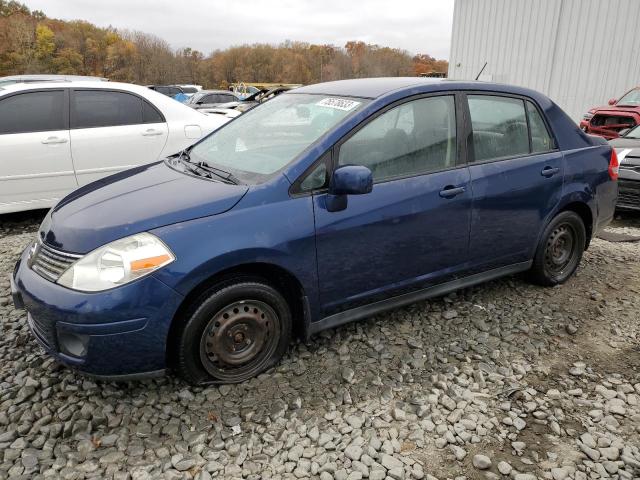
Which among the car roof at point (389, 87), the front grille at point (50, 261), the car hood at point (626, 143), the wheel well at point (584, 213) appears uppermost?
the car roof at point (389, 87)

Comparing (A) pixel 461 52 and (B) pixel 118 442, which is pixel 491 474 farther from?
(A) pixel 461 52

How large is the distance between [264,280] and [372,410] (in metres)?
0.88

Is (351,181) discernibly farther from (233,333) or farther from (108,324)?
(108,324)

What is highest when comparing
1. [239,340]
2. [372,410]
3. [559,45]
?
[559,45]

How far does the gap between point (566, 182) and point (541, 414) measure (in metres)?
1.94

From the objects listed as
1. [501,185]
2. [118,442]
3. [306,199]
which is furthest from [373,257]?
[118,442]

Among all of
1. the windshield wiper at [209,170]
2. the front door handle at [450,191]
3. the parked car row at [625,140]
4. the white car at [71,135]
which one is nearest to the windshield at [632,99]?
the parked car row at [625,140]

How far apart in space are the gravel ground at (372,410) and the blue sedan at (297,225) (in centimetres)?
26

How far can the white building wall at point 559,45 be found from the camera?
51.6 ft

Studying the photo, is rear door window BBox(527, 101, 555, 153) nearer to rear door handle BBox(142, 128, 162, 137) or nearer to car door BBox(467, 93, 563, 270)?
car door BBox(467, 93, 563, 270)

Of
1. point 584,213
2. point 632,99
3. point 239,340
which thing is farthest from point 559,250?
point 632,99

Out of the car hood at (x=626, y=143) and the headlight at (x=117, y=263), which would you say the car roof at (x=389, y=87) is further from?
the car hood at (x=626, y=143)

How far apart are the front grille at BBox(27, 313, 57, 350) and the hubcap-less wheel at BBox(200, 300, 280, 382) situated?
0.70 meters

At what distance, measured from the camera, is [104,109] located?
558cm
